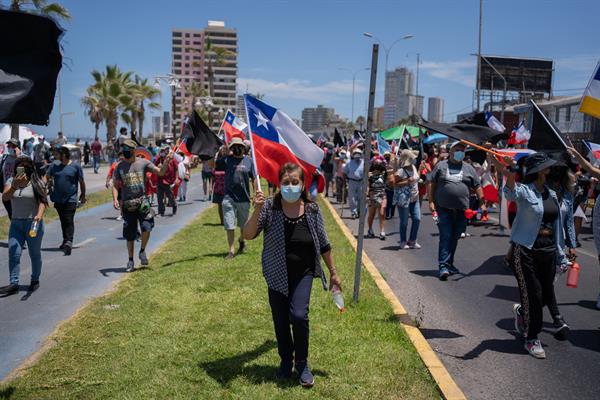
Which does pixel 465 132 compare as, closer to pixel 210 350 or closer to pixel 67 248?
pixel 210 350

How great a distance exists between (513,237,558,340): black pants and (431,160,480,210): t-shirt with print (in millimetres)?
2931

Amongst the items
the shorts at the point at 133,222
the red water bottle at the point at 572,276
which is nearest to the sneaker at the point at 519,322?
the red water bottle at the point at 572,276

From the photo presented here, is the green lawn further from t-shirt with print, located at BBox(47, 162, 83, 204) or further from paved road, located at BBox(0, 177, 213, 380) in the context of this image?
t-shirt with print, located at BBox(47, 162, 83, 204)

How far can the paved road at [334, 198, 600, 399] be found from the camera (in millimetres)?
4945

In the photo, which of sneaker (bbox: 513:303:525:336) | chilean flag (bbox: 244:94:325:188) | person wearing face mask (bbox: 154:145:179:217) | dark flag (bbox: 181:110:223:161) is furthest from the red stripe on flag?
person wearing face mask (bbox: 154:145:179:217)

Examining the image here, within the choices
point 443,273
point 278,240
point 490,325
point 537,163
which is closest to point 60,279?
point 278,240

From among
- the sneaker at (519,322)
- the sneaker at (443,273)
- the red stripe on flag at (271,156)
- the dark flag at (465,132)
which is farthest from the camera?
the sneaker at (443,273)

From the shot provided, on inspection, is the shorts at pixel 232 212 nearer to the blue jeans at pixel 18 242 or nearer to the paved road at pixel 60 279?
the paved road at pixel 60 279

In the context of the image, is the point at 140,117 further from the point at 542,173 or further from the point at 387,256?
the point at 542,173

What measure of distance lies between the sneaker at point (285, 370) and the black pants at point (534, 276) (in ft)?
7.65

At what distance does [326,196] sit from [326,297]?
1606 centimetres

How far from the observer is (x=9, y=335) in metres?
6.04

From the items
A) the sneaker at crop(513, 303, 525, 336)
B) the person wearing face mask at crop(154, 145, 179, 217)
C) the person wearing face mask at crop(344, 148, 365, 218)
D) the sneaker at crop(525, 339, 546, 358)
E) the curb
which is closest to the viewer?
the curb

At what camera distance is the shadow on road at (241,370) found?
4.73m
